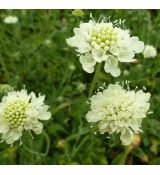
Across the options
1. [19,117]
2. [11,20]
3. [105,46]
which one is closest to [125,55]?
[105,46]

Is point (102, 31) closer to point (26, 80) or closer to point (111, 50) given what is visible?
point (111, 50)

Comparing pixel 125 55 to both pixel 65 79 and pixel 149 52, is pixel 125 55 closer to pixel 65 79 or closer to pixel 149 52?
pixel 65 79

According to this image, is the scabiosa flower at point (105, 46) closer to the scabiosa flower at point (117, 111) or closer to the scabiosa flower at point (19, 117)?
the scabiosa flower at point (117, 111)

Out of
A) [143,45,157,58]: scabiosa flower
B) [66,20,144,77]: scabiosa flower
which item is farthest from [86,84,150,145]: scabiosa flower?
[143,45,157,58]: scabiosa flower

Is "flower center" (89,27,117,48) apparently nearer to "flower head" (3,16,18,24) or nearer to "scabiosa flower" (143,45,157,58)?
"scabiosa flower" (143,45,157,58)

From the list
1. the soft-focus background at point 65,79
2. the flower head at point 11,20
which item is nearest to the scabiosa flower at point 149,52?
the soft-focus background at point 65,79

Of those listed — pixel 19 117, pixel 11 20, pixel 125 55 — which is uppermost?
pixel 11 20
